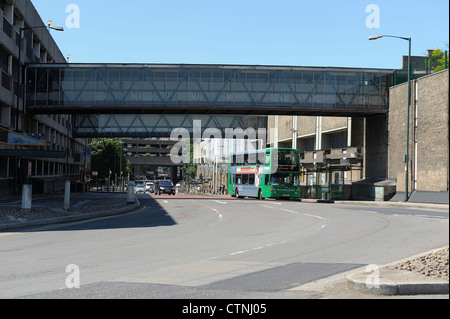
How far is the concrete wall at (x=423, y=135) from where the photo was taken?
34469mm

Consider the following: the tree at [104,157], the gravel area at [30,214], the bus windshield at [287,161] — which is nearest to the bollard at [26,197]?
the gravel area at [30,214]

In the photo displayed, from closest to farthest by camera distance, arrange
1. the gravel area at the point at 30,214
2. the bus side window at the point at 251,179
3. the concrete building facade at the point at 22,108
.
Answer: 1. the gravel area at the point at 30,214
2. the concrete building facade at the point at 22,108
3. the bus side window at the point at 251,179

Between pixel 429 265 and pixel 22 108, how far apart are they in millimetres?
35808

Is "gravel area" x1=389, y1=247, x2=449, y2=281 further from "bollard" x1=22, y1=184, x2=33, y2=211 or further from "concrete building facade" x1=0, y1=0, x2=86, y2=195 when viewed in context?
"concrete building facade" x1=0, y1=0, x2=86, y2=195

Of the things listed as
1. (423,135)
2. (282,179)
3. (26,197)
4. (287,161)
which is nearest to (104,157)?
(282,179)

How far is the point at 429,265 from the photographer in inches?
340

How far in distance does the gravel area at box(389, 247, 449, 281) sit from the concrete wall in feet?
82.5

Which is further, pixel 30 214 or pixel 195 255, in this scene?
pixel 30 214

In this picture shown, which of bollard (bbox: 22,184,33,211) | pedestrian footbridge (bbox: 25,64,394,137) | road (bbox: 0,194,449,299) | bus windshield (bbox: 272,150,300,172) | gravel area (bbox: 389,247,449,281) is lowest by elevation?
road (bbox: 0,194,449,299)

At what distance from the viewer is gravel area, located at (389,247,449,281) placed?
7.89 m

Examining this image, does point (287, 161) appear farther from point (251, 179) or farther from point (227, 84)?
point (227, 84)

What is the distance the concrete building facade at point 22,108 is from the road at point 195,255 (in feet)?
36.3

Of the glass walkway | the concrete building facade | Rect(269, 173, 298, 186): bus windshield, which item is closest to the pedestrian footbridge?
the glass walkway

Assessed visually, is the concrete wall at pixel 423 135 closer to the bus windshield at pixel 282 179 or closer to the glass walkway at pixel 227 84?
the glass walkway at pixel 227 84
